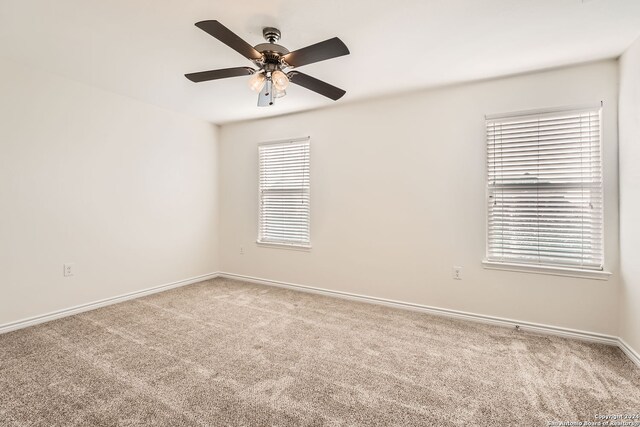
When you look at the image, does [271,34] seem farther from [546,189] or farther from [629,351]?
[629,351]

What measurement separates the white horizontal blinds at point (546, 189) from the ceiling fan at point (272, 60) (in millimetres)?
1741

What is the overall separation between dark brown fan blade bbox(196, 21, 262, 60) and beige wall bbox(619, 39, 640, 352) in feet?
8.96

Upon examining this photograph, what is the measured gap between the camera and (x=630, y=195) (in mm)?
2252

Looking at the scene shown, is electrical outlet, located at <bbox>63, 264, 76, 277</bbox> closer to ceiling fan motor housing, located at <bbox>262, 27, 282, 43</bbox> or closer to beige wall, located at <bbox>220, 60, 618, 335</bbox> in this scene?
beige wall, located at <bbox>220, 60, 618, 335</bbox>

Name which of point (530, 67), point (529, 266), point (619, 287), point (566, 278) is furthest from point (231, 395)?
point (530, 67)

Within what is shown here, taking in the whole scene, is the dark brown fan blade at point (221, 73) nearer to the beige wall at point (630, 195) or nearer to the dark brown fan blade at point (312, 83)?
the dark brown fan blade at point (312, 83)

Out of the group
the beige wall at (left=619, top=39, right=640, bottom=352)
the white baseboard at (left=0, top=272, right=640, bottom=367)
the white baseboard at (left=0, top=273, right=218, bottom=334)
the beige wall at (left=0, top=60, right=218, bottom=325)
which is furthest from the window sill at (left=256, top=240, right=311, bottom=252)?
the beige wall at (left=619, top=39, right=640, bottom=352)

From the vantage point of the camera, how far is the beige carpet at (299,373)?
1.63 m

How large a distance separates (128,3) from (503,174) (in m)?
3.23

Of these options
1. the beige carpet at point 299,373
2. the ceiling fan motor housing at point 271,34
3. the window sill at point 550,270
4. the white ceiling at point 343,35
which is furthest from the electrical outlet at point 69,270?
the window sill at point 550,270

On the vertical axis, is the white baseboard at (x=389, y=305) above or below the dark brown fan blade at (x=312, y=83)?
below

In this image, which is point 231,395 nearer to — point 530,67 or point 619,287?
point 619,287

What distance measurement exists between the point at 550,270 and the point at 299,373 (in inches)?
92.2

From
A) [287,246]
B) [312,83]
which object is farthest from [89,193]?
[312,83]
